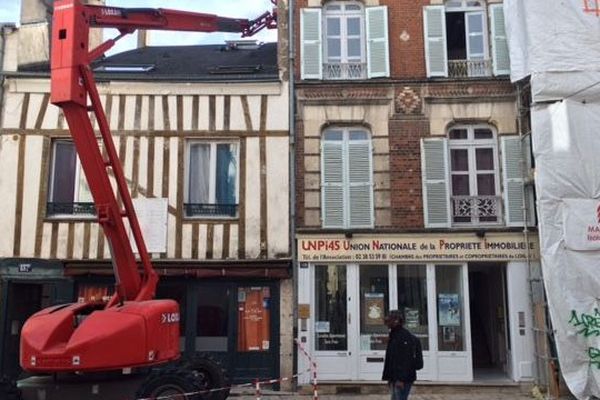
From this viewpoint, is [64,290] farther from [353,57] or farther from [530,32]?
[530,32]

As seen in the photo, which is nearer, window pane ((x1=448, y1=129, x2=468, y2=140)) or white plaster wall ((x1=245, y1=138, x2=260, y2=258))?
white plaster wall ((x1=245, y1=138, x2=260, y2=258))

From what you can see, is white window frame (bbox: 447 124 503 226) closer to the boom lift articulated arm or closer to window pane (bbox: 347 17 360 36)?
window pane (bbox: 347 17 360 36)

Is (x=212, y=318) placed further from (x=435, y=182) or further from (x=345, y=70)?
(x=345, y=70)

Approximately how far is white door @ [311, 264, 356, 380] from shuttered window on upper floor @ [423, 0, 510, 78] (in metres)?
4.28

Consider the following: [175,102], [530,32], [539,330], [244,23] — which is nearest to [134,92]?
[175,102]

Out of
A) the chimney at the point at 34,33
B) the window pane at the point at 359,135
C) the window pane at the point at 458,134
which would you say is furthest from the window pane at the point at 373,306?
the chimney at the point at 34,33

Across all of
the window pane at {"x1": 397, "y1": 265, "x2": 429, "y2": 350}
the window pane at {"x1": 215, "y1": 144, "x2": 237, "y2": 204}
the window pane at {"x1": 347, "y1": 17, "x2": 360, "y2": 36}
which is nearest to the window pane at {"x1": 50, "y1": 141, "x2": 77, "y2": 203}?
the window pane at {"x1": 215, "y1": 144, "x2": 237, "y2": 204}

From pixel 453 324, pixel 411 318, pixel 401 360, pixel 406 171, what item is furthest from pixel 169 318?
pixel 453 324

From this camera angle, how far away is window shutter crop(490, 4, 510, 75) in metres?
12.3

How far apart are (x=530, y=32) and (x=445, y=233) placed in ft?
12.9

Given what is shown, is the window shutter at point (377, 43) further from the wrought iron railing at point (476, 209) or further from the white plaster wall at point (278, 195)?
the wrought iron railing at point (476, 209)

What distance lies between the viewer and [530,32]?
38.5 ft

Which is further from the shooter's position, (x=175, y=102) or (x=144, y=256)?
(x=175, y=102)

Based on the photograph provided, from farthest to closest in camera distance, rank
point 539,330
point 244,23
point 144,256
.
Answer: point 244,23
point 539,330
point 144,256
